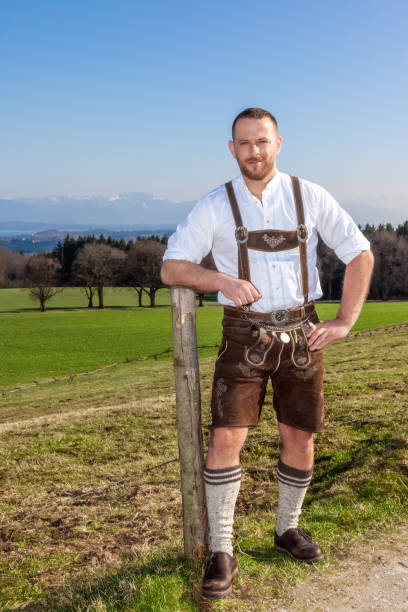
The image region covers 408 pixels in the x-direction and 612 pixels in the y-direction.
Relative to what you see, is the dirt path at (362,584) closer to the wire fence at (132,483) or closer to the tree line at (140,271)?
the wire fence at (132,483)

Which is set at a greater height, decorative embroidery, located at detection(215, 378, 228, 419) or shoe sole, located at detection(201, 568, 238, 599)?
decorative embroidery, located at detection(215, 378, 228, 419)

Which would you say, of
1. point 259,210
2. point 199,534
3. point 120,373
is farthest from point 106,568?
point 120,373

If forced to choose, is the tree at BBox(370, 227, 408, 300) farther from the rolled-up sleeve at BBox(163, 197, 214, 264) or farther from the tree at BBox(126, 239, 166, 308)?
the rolled-up sleeve at BBox(163, 197, 214, 264)

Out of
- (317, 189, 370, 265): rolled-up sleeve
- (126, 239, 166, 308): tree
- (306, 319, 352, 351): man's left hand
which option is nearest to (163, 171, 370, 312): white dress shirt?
(317, 189, 370, 265): rolled-up sleeve

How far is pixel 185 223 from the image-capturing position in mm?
3670

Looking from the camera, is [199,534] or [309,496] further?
[309,496]

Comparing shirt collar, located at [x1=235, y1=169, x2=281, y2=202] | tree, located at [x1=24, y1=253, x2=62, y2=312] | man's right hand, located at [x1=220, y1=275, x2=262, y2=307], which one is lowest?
tree, located at [x1=24, y1=253, x2=62, y2=312]

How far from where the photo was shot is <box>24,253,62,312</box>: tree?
2987 inches

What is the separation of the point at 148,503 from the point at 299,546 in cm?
265

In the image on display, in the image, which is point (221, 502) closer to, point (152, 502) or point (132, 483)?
point (152, 502)

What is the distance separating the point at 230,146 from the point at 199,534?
2.82m

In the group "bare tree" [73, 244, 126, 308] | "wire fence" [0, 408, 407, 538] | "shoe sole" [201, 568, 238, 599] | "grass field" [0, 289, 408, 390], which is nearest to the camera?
"shoe sole" [201, 568, 238, 599]

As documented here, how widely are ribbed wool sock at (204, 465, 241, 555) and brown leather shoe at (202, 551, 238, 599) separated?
6cm

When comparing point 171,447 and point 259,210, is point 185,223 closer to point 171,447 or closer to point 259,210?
point 259,210
